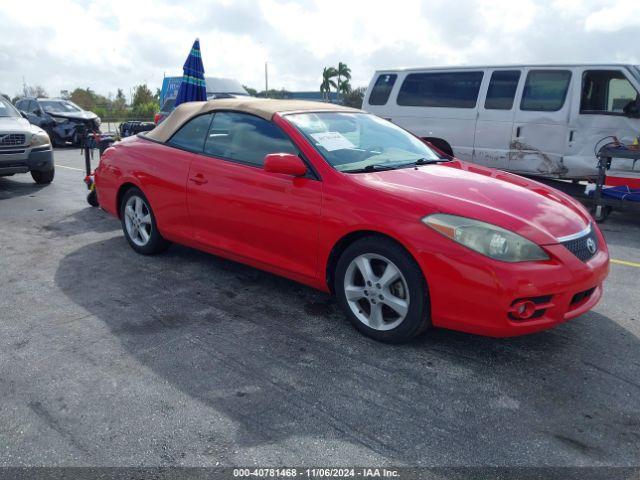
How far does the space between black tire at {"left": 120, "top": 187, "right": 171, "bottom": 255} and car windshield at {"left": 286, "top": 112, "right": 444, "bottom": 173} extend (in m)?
1.73

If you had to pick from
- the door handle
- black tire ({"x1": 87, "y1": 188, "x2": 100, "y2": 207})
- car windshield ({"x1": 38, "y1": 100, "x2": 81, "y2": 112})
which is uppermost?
car windshield ({"x1": 38, "y1": 100, "x2": 81, "y2": 112})

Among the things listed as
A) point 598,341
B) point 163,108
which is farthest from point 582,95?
point 163,108

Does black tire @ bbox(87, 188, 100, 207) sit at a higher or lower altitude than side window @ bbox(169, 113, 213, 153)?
lower

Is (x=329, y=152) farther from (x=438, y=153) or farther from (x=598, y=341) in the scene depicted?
(x=598, y=341)

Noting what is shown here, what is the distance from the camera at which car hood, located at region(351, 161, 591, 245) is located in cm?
309

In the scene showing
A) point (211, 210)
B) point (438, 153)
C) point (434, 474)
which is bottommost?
point (434, 474)

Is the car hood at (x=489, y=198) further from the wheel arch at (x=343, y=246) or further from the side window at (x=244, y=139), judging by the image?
the side window at (x=244, y=139)

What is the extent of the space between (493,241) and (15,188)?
8561 millimetres

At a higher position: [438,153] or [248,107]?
[248,107]

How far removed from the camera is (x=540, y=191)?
3.77 m

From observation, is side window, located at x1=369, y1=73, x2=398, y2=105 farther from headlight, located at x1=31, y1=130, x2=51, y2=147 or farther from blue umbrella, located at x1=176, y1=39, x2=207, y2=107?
headlight, located at x1=31, y1=130, x2=51, y2=147

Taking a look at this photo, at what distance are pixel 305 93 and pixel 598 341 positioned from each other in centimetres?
9457

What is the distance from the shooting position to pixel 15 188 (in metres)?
9.04

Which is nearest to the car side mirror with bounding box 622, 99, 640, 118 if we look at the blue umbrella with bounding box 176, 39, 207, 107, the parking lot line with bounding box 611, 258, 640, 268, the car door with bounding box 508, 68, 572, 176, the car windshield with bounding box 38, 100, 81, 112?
the car door with bounding box 508, 68, 572, 176
